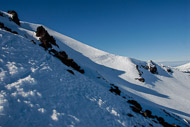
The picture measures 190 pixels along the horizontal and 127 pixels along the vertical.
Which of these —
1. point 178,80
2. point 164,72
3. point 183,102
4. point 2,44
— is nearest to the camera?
point 2,44

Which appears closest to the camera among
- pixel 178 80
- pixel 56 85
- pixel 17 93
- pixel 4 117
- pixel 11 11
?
pixel 4 117

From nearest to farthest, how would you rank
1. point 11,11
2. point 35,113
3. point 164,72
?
point 35,113
point 11,11
point 164,72

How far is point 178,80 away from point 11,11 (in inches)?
3135

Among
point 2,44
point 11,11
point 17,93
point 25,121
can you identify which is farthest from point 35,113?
point 11,11

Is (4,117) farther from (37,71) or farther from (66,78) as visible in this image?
(66,78)

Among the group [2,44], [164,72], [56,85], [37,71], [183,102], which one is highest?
[164,72]

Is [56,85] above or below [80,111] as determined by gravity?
above

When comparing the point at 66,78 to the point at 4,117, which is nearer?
the point at 4,117

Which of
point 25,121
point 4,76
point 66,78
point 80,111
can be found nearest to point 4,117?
point 25,121

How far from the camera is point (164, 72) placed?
55656 millimetres

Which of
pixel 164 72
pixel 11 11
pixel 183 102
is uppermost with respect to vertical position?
pixel 11 11

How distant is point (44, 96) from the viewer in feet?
27.5

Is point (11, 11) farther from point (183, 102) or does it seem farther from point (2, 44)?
point (183, 102)

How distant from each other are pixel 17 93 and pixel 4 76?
2357 millimetres
